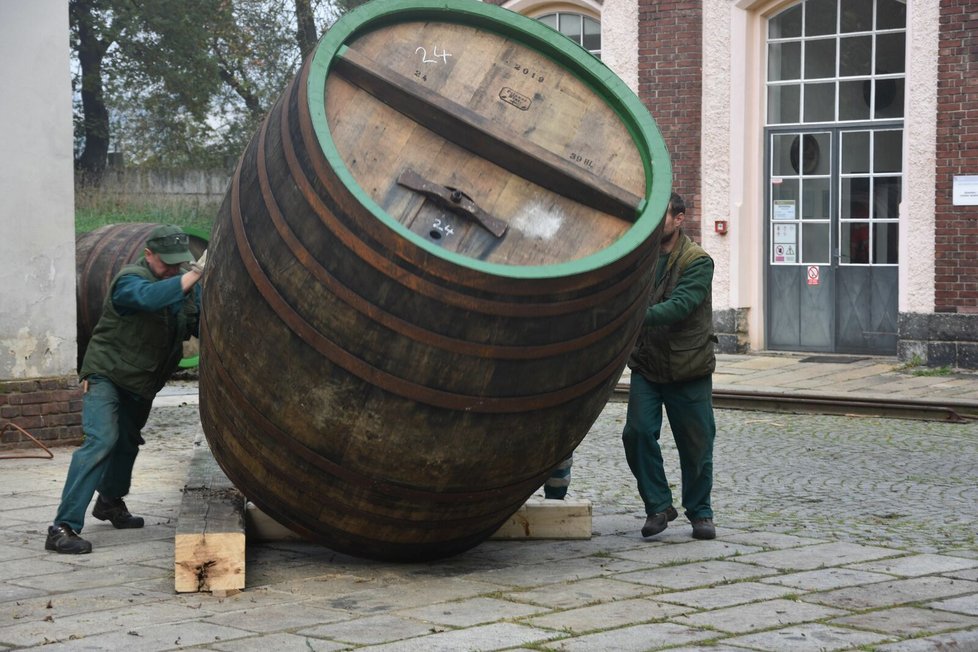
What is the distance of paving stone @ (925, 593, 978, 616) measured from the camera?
509 cm

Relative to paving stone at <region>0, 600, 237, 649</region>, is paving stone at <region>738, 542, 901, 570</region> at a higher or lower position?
higher

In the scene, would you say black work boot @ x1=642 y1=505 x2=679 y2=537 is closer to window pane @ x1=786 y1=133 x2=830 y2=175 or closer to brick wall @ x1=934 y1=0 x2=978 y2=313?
brick wall @ x1=934 y1=0 x2=978 y2=313

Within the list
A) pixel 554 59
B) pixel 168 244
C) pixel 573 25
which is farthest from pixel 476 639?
pixel 573 25

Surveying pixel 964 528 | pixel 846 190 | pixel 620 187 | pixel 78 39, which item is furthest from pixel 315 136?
pixel 78 39

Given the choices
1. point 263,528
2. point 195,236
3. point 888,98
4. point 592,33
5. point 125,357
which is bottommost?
point 263,528

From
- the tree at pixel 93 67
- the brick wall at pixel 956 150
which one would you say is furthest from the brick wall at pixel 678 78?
the tree at pixel 93 67

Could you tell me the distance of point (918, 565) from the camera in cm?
586

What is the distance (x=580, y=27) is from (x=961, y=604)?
40.8ft

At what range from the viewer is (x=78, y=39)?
29250 millimetres

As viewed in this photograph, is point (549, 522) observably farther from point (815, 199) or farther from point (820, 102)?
point (820, 102)

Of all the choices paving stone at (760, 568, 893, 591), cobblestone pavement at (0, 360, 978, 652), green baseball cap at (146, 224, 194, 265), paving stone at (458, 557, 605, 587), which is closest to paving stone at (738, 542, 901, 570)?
cobblestone pavement at (0, 360, 978, 652)

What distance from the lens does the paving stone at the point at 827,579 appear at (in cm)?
549

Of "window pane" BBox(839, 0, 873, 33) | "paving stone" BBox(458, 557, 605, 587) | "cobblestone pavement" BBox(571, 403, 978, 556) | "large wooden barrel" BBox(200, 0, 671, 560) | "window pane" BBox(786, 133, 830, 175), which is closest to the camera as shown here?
"large wooden barrel" BBox(200, 0, 671, 560)

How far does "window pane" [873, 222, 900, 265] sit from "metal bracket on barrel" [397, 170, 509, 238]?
33.2 feet
